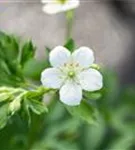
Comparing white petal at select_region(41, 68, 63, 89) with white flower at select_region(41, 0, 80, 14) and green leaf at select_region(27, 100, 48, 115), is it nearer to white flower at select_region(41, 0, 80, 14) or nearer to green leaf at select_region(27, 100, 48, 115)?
green leaf at select_region(27, 100, 48, 115)

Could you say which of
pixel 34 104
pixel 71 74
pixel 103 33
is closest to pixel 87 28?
pixel 103 33

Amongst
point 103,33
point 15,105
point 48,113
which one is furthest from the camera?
point 103,33

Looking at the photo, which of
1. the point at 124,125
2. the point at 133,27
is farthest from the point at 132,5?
the point at 124,125

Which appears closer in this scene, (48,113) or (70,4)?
(70,4)

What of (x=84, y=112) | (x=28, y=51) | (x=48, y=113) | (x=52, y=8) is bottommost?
(x=48, y=113)

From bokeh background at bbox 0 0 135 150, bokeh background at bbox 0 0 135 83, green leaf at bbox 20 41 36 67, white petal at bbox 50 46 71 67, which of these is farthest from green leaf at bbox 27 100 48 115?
bokeh background at bbox 0 0 135 83

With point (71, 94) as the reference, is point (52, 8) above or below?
above

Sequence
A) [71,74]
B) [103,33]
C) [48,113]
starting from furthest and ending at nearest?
[103,33]
[48,113]
[71,74]

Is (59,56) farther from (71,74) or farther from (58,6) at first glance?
(58,6)
